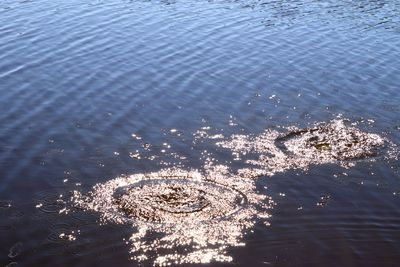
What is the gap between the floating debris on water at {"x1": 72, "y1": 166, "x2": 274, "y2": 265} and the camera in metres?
18.5

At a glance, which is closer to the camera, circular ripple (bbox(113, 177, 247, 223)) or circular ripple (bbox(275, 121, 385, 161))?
circular ripple (bbox(113, 177, 247, 223))

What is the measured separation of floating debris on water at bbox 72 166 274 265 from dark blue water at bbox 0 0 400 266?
0.65 m

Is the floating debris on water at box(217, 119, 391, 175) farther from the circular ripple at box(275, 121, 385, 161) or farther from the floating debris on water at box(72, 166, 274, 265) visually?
the floating debris on water at box(72, 166, 274, 265)

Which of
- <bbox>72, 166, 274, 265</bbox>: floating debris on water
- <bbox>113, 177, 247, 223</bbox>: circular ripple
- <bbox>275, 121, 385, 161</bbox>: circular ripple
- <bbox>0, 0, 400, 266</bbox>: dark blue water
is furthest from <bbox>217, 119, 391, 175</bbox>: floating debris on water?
<bbox>113, 177, 247, 223</bbox>: circular ripple

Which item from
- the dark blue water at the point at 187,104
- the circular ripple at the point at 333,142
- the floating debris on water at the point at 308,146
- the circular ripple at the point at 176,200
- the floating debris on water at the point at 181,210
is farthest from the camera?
the circular ripple at the point at 333,142

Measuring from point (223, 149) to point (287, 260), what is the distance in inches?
331

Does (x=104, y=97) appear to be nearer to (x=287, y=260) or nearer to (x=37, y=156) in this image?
(x=37, y=156)

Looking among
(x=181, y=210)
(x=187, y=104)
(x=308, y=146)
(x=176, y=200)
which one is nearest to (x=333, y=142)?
(x=308, y=146)

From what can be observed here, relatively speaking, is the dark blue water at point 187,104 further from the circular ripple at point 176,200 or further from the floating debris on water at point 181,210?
the circular ripple at point 176,200

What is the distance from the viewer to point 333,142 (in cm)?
2577

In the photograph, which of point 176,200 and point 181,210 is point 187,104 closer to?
point 176,200

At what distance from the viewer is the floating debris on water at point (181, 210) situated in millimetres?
18531

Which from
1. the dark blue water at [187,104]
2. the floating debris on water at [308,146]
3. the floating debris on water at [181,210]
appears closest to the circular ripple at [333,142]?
the floating debris on water at [308,146]

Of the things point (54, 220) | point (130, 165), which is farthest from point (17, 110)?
point (54, 220)
